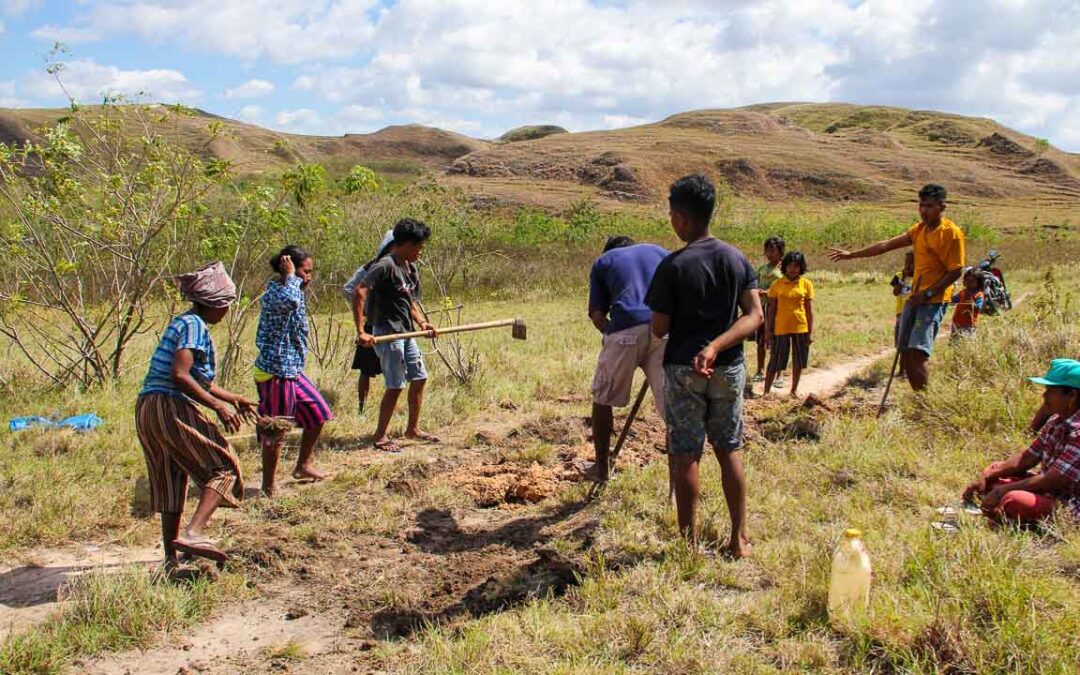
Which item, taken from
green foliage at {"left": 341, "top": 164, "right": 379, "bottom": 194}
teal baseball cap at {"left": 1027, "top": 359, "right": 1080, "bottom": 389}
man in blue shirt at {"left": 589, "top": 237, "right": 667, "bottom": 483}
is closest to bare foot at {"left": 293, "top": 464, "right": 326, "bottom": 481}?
man in blue shirt at {"left": 589, "top": 237, "right": 667, "bottom": 483}

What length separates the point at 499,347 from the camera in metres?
10.5

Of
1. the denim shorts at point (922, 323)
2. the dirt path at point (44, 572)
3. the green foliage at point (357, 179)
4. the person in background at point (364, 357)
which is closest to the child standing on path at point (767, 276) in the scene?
the denim shorts at point (922, 323)

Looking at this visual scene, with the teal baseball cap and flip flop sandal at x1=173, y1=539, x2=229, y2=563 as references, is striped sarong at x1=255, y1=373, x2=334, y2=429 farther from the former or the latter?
the teal baseball cap

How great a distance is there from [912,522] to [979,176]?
7625 cm

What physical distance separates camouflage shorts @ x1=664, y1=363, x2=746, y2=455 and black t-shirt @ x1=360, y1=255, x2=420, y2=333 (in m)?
2.76

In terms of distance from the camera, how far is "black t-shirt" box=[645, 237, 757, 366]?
3654 mm

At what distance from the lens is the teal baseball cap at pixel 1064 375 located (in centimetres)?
373

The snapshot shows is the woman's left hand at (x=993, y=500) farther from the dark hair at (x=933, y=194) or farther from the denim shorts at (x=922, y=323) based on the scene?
the dark hair at (x=933, y=194)

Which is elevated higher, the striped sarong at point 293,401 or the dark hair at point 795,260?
the dark hair at point 795,260

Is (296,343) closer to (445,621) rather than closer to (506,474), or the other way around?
(506,474)

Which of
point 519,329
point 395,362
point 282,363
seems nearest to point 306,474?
point 282,363

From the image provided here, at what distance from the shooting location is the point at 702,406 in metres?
3.79

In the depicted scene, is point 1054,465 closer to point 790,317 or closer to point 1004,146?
point 790,317

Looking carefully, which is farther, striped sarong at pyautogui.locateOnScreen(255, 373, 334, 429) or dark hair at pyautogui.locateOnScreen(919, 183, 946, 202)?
dark hair at pyautogui.locateOnScreen(919, 183, 946, 202)
